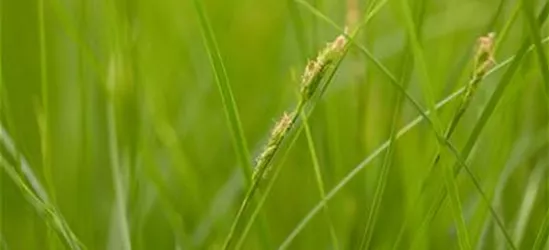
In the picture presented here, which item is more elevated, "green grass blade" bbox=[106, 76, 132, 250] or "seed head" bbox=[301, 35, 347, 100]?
"seed head" bbox=[301, 35, 347, 100]

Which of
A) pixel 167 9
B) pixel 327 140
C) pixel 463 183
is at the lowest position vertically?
pixel 463 183

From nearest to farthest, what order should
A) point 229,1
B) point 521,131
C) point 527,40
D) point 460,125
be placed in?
point 527,40 < point 521,131 < point 460,125 < point 229,1

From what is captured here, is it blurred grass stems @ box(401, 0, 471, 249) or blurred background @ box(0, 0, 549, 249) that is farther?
blurred background @ box(0, 0, 549, 249)

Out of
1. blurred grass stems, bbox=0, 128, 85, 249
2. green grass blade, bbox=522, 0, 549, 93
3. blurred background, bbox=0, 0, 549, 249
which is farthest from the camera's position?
blurred background, bbox=0, 0, 549, 249

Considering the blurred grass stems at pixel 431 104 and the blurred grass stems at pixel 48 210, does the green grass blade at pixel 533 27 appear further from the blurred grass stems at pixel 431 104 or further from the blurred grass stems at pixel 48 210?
the blurred grass stems at pixel 48 210

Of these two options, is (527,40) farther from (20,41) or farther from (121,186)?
(20,41)

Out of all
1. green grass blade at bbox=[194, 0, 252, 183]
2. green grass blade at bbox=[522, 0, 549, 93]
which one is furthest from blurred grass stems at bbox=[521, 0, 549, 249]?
green grass blade at bbox=[194, 0, 252, 183]

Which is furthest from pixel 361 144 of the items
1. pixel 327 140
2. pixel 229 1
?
pixel 229 1

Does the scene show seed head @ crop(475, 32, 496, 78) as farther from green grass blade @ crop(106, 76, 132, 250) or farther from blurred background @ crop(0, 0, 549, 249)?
green grass blade @ crop(106, 76, 132, 250)

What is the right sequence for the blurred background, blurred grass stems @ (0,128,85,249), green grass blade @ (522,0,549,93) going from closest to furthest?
green grass blade @ (522,0,549,93) → blurred grass stems @ (0,128,85,249) → the blurred background
